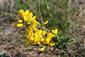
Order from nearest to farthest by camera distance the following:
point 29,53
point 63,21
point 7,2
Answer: point 29,53 < point 63,21 < point 7,2

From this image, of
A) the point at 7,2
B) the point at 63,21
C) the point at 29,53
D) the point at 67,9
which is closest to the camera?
the point at 29,53

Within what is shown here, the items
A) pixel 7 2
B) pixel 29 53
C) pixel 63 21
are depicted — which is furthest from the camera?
pixel 7 2

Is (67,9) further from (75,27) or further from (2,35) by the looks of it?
(2,35)

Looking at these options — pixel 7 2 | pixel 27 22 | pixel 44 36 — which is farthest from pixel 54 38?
pixel 7 2

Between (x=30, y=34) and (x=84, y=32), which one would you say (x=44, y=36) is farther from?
(x=84, y=32)

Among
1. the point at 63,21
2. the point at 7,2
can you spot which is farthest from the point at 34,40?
the point at 7,2

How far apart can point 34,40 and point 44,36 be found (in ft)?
0.37

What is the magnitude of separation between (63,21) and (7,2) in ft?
3.14

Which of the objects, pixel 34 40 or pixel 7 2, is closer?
pixel 34 40

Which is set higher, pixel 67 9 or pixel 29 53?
pixel 67 9

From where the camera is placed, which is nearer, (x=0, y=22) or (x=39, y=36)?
(x=39, y=36)

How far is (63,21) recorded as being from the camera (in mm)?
3596

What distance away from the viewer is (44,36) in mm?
3365

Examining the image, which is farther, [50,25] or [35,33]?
[50,25]
